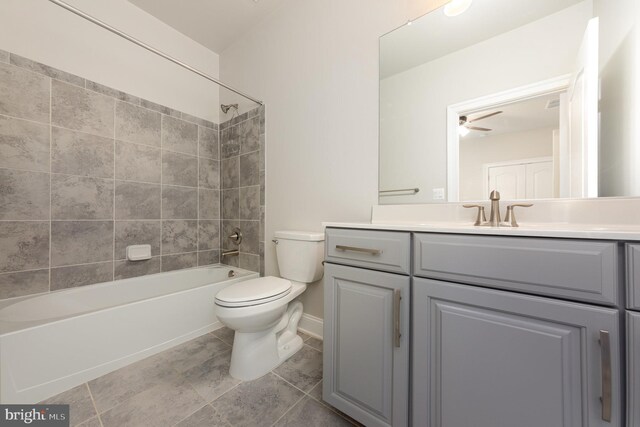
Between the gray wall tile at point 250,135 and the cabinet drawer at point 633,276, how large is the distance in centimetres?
A: 211

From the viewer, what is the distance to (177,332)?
1605 mm

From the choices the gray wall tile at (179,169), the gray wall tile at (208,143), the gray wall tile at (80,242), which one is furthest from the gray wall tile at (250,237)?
the gray wall tile at (80,242)

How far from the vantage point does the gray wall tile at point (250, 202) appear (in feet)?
6.90

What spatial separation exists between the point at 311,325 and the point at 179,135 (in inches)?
80.9

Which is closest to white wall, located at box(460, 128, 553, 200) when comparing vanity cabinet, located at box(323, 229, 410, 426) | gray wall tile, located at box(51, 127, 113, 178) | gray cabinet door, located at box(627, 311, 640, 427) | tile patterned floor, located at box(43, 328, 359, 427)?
vanity cabinet, located at box(323, 229, 410, 426)

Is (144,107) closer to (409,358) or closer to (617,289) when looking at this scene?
(409,358)

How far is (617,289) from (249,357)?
57.8 inches

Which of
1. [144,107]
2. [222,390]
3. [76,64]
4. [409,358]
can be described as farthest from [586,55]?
[76,64]

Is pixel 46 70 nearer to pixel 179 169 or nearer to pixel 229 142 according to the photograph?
pixel 179 169

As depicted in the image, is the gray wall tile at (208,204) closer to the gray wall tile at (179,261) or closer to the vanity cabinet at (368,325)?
the gray wall tile at (179,261)

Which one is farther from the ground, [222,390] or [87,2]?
[87,2]

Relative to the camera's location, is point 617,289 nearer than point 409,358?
Yes

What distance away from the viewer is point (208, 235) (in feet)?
7.79

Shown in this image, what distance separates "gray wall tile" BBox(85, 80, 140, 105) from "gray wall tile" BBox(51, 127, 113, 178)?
35 centimetres
